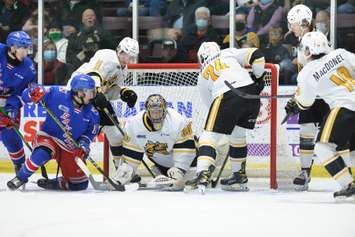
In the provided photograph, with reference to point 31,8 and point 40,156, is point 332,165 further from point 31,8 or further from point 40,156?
point 31,8

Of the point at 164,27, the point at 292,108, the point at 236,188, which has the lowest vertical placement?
the point at 236,188

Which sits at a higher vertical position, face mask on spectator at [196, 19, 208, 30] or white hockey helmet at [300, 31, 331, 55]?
face mask on spectator at [196, 19, 208, 30]

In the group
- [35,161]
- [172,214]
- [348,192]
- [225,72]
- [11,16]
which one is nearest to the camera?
[172,214]

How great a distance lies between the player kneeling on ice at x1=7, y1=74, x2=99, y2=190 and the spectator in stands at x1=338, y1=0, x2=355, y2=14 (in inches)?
87.7

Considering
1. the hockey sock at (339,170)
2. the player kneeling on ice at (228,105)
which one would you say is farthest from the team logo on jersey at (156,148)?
the hockey sock at (339,170)

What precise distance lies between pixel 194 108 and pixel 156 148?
28.9 inches

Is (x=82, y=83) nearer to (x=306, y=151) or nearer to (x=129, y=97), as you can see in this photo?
(x=129, y=97)

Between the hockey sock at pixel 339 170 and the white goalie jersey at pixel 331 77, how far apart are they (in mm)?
302

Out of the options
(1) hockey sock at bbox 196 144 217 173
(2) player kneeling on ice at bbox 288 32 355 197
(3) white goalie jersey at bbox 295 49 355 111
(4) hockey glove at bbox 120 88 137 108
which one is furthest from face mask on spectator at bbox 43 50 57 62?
(3) white goalie jersey at bbox 295 49 355 111

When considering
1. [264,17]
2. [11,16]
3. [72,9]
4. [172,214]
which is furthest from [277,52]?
[172,214]

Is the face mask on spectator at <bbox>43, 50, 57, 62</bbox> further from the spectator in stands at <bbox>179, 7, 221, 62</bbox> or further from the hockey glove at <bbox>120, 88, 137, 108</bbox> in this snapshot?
the hockey glove at <bbox>120, 88, 137, 108</bbox>

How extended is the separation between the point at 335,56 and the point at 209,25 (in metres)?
2.23

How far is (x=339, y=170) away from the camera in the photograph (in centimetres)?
504

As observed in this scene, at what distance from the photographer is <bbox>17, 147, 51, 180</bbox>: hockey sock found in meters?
5.63
